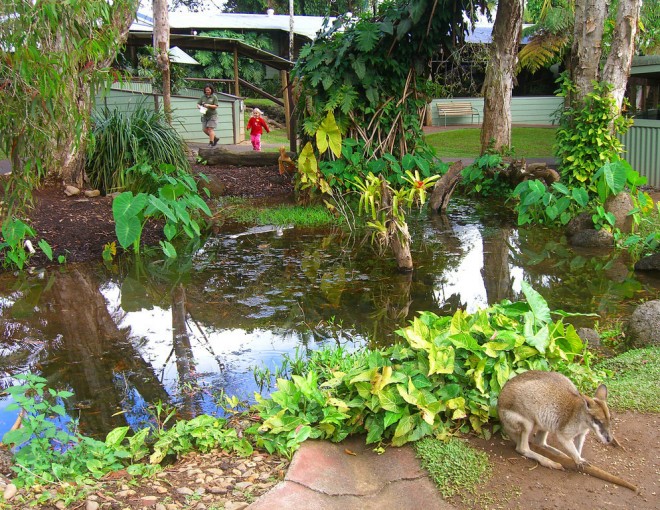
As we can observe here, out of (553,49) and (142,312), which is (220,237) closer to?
(142,312)

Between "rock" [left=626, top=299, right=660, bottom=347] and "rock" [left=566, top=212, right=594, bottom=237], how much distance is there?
4398 mm

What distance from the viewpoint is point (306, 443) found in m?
4.00

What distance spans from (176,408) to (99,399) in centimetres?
63

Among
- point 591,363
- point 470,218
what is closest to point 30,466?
point 591,363

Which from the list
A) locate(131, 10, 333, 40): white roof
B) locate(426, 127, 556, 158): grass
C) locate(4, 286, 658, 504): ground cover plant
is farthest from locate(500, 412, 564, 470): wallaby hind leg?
locate(131, 10, 333, 40): white roof

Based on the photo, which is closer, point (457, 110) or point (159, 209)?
point (159, 209)

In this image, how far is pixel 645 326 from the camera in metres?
5.43

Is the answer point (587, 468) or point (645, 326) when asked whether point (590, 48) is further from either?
point (587, 468)

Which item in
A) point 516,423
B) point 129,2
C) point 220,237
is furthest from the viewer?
point 220,237

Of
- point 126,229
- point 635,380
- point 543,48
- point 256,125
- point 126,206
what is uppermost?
point 543,48

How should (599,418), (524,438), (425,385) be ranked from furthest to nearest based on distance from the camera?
(425,385)
(524,438)
(599,418)

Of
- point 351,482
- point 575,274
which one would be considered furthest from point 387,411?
point 575,274

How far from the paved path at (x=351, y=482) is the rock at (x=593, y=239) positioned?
21.0ft

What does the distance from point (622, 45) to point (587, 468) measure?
318 inches
